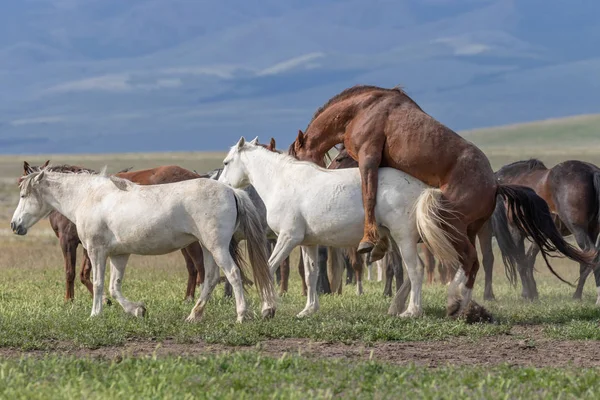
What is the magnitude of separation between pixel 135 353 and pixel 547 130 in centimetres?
13367

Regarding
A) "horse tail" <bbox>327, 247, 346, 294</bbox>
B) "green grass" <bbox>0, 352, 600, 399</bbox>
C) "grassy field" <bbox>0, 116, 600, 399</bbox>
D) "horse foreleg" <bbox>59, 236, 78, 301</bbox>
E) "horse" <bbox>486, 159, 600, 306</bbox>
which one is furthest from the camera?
"horse" <bbox>486, 159, 600, 306</bbox>

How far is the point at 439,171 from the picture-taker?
10.6 m

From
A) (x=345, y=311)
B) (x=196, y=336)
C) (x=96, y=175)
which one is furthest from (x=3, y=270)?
(x=196, y=336)

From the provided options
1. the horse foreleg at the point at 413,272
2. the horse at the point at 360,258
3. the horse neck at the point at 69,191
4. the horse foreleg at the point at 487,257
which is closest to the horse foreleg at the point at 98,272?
the horse neck at the point at 69,191

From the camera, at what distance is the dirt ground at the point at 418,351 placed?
26.7ft

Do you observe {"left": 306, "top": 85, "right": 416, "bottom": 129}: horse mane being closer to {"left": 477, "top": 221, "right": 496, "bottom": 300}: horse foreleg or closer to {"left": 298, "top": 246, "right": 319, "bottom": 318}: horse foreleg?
{"left": 298, "top": 246, "right": 319, "bottom": 318}: horse foreleg

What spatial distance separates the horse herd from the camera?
10.5m

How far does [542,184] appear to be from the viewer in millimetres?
14828

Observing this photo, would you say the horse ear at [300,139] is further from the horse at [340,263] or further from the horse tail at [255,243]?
the horse tail at [255,243]

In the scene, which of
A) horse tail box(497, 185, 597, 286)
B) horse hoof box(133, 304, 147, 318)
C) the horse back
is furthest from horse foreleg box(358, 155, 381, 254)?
the horse back

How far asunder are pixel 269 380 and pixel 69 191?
17.6ft

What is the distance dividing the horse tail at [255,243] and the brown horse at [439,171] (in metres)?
1.09

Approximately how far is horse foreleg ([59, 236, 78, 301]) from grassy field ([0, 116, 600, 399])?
27cm

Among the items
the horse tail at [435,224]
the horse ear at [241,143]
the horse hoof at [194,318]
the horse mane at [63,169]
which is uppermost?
the horse ear at [241,143]
